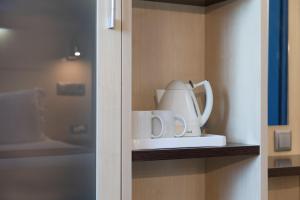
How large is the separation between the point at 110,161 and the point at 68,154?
0.11 meters

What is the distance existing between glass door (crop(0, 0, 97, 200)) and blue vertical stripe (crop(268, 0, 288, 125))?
0.89 meters

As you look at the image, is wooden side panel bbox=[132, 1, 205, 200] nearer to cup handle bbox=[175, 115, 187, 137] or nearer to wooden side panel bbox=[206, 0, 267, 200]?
wooden side panel bbox=[206, 0, 267, 200]

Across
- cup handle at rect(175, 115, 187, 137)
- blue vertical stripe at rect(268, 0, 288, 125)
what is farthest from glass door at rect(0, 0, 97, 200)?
blue vertical stripe at rect(268, 0, 288, 125)

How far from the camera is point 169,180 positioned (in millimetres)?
1572

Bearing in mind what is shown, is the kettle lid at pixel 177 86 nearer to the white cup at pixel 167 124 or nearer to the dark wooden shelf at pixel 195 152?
the white cup at pixel 167 124

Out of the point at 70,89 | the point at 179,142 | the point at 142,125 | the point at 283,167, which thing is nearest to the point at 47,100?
the point at 70,89

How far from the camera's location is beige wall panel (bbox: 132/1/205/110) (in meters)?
1.52

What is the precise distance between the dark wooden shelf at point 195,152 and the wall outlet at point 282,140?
1.50 feet

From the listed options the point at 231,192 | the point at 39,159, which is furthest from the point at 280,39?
the point at 39,159

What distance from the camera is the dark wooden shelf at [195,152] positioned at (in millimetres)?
1159

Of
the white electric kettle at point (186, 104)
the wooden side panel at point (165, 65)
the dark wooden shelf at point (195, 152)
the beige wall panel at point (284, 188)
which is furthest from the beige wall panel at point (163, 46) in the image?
the beige wall panel at point (284, 188)

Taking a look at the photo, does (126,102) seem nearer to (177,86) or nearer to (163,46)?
(177,86)

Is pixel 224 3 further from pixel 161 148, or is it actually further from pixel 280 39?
pixel 161 148

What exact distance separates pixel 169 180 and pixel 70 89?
25.2 inches
